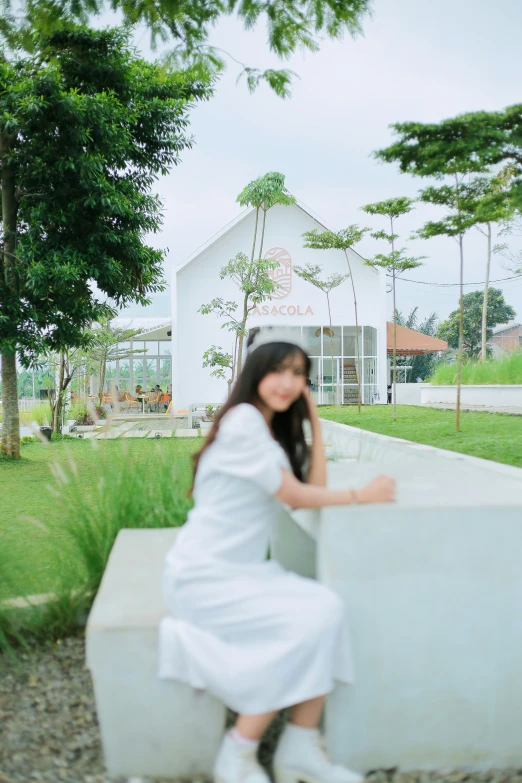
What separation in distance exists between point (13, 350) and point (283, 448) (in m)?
7.91

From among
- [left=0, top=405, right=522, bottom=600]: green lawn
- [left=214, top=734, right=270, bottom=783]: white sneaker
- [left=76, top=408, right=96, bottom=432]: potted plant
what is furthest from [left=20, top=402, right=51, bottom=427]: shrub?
[left=214, top=734, right=270, bottom=783]: white sneaker

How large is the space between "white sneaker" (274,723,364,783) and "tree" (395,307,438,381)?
32.3 m

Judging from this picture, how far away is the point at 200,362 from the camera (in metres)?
22.7

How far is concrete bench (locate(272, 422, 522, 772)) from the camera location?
189 cm

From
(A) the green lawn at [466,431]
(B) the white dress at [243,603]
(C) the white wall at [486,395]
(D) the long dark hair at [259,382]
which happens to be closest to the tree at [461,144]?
(A) the green lawn at [466,431]

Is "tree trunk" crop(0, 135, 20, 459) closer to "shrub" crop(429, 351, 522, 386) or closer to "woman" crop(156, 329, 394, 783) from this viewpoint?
"shrub" crop(429, 351, 522, 386)

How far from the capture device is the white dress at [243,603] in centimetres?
180

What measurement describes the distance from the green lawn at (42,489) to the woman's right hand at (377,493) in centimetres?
124

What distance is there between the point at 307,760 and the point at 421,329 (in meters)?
39.3

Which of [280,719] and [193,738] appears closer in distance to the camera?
[193,738]

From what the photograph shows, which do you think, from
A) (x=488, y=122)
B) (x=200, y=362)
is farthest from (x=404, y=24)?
(x=200, y=362)

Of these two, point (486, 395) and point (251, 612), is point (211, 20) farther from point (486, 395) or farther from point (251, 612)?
point (486, 395)

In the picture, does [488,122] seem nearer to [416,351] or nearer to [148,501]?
[148,501]

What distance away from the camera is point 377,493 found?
1903 mm
